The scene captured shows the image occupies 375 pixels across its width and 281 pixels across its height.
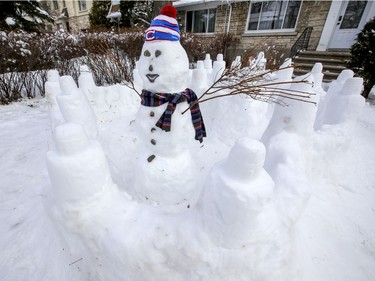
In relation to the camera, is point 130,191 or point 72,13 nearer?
point 130,191

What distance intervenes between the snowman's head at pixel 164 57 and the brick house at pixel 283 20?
22.4ft

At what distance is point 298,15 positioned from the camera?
9.14 m

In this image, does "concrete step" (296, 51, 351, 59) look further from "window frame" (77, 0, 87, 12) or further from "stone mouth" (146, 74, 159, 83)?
"window frame" (77, 0, 87, 12)

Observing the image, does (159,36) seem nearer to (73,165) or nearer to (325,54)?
(73,165)

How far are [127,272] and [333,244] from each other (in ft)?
5.56

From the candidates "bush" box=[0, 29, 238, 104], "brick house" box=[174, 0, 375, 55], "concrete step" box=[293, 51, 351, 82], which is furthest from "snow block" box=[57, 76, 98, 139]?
"concrete step" box=[293, 51, 351, 82]

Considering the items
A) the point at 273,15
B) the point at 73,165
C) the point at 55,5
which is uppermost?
the point at 55,5

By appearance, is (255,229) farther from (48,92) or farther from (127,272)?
(48,92)

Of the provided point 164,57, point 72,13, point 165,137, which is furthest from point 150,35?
point 72,13

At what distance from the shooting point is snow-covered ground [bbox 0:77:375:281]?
1.50m

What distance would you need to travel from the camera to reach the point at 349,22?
8.12 meters

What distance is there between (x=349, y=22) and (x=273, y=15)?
3303 millimetres

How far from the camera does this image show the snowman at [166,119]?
1517mm

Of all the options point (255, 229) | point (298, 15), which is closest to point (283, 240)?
point (255, 229)
